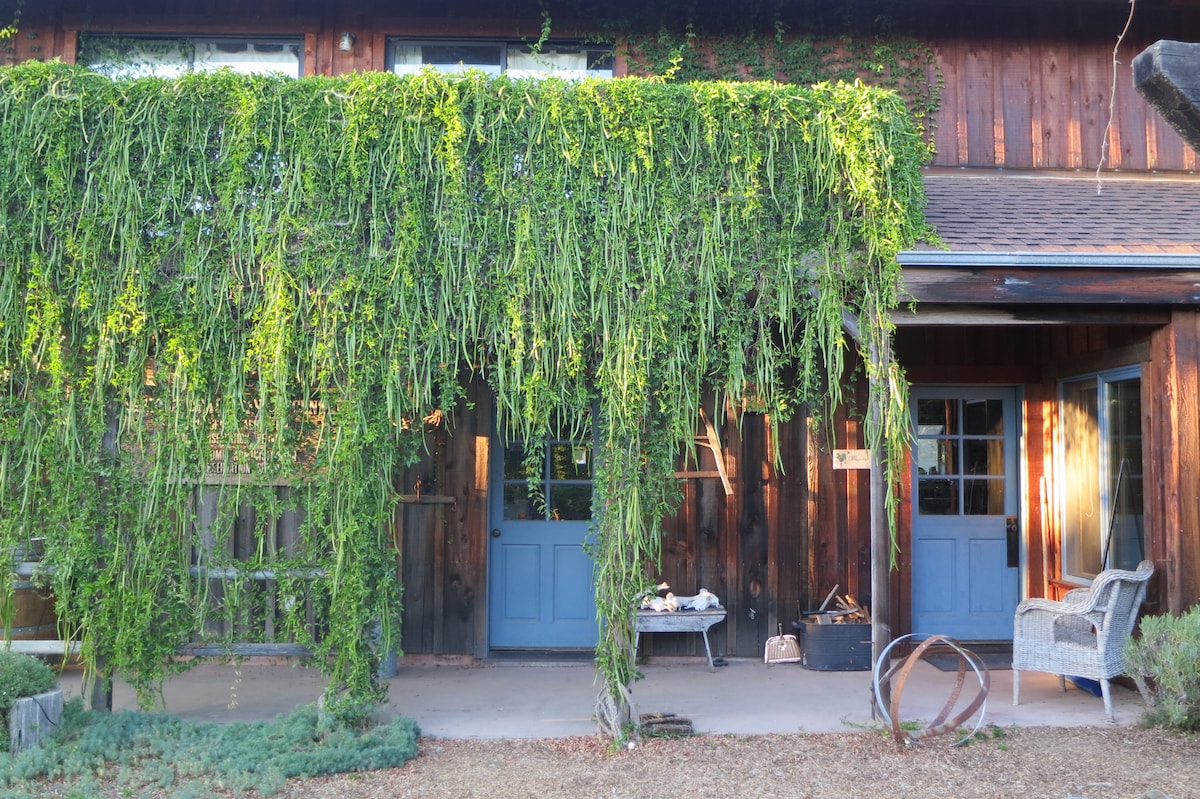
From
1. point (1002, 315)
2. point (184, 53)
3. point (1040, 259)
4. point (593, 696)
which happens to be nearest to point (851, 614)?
point (593, 696)

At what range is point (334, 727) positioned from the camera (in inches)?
192

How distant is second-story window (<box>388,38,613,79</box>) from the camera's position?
738 centimetres

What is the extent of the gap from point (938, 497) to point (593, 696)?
335cm

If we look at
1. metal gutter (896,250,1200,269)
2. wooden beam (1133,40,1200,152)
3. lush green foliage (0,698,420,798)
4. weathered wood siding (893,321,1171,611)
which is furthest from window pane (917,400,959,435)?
wooden beam (1133,40,1200,152)

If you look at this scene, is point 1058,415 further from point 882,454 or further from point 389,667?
point 389,667

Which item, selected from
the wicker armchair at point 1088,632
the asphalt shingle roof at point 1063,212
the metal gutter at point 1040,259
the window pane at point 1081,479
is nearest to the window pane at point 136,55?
the metal gutter at point 1040,259

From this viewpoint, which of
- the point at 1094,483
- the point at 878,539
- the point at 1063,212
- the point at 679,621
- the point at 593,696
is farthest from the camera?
the point at 1094,483

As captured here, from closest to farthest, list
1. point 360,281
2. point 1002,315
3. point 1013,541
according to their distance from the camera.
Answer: point 360,281
point 1002,315
point 1013,541

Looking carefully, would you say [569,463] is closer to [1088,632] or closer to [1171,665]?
[1088,632]

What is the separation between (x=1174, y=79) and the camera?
2436 millimetres

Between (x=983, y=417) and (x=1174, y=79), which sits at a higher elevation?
(x=1174, y=79)

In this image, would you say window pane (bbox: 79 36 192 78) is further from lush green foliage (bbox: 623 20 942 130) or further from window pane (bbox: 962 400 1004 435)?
window pane (bbox: 962 400 1004 435)

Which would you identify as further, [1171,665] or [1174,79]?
[1171,665]

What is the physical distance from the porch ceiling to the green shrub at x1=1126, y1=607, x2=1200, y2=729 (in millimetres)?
1919
